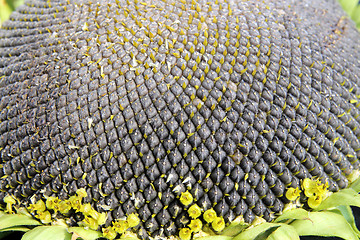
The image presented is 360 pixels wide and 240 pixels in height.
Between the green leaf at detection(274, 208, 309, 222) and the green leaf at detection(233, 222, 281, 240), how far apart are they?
3.3 inches

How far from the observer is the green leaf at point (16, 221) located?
269 cm

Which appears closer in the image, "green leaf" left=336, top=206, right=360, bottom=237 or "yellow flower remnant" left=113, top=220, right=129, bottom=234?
"yellow flower remnant" left=113, top=220, right=129, bottom=234

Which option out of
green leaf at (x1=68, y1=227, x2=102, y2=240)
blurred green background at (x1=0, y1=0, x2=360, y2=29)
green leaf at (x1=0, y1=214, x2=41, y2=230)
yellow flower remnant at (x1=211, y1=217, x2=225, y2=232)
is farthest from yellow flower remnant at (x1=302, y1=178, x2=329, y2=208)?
blurred green background at (x1=0, y1=0, x2=360, y2=29)

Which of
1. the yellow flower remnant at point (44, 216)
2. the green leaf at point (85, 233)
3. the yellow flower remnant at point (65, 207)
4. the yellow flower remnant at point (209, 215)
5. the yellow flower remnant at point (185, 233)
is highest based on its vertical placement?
the yellow flower remnant at point (209, 215)

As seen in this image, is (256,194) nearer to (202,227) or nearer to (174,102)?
(202,227)

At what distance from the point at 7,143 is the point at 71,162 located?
0.71m

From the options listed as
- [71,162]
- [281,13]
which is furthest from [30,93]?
[281,13]

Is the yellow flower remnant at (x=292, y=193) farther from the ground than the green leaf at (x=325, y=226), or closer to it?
farther from the ground

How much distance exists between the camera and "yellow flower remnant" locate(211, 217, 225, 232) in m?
→ 2.61

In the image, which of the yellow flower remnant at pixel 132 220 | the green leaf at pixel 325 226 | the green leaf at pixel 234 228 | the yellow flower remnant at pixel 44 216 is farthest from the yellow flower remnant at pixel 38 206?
the green leaf at pixel 325 226

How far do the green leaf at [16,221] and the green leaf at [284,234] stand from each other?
186 centimetres

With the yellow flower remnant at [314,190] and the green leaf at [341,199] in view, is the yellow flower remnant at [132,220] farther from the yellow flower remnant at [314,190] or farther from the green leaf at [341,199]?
the green leaf at [341,199]

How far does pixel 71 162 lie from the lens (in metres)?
2.68

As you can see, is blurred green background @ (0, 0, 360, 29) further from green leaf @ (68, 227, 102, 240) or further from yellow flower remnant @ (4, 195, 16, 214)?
green leaf @ (68, 227, 102, 240)
